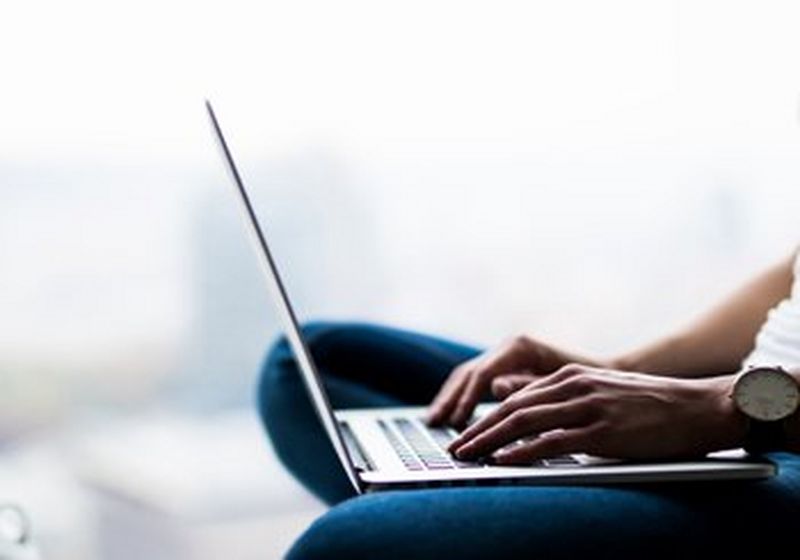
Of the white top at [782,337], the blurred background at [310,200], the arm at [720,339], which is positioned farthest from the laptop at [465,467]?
the blurred background at [310,200]

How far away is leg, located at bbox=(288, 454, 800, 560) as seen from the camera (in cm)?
93

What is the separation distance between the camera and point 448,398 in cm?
148

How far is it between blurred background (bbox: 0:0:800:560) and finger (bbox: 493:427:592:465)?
3.73 feet

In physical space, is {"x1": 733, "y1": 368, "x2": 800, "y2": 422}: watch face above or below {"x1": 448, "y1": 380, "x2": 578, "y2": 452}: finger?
below

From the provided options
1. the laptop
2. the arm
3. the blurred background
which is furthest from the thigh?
the blurred background

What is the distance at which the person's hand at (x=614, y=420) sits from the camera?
1.04m

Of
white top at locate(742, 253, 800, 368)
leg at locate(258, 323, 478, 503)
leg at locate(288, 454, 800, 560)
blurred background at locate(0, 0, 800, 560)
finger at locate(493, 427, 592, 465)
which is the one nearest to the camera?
leg at locate(288, 454, 800, 560)

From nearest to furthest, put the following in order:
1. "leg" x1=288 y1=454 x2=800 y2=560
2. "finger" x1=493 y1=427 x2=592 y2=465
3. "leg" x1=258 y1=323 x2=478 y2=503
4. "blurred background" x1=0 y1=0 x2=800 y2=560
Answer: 1. "leg" x1=288 y1=454 x2=800 y2=560
2. "finger" x1=493 y1=427 x2=592 y2=465
3. "leg" x1=258 y1=323 x2=478 y2=503
4. "blurred background" x1=0 y1=0 x2=800 y2=560

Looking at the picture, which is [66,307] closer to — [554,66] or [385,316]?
[385,316]

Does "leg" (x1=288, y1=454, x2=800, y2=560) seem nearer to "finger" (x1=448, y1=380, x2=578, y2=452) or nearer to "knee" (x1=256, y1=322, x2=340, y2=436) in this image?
"finger" (x1=448, y1=380, x2=578, y2=452)

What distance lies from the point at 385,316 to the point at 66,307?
1.71 feet

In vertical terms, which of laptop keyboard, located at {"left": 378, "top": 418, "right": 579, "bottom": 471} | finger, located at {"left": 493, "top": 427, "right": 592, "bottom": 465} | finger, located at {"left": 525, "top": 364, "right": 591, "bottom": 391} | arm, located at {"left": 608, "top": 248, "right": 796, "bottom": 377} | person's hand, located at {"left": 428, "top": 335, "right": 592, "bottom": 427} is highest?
finger, located at {"left": 525, "top": 364, "right": 591, "bottom": 391}

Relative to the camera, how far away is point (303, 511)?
231cm

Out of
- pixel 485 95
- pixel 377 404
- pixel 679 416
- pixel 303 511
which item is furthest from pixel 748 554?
pixel 303 511
